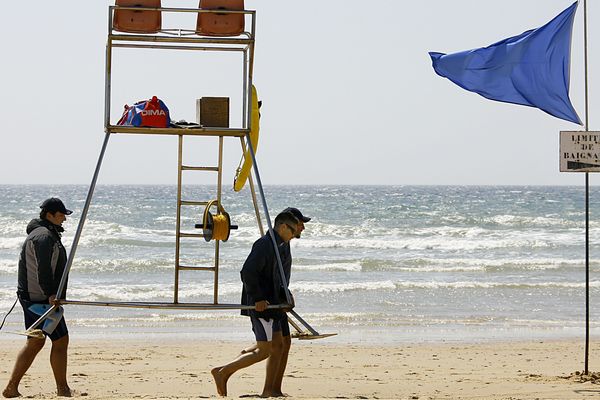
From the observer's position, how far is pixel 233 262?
23297mm

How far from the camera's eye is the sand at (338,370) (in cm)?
860

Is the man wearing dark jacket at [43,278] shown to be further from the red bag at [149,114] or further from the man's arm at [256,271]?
the man's arm at [256,271]

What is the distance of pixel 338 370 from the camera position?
9.87 metres

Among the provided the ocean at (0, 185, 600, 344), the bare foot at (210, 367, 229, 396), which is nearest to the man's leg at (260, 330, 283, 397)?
the bare foot at (210, 367, 229, 396)

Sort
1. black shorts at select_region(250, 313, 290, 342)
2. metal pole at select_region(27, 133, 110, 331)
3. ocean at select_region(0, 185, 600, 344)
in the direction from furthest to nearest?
ocean at select_region(0, 185, 600, 344) → black shorts at select_region(250, 313, 290, 342) → metal pole at select_region(27, 133, 110, 331)

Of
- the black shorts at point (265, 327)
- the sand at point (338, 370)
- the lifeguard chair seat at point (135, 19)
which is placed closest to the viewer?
the lifeguard chair seat at point (135, 19)

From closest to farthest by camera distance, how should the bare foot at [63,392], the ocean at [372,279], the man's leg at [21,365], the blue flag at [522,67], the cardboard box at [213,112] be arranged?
the cardboard box at [213,112]
the man's leg at [21,365]
the bare foot at [63,392]
the blue flag at [522,67]
the ocean at [372,279]

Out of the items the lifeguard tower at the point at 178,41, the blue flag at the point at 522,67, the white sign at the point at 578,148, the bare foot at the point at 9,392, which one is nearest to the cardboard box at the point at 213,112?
the lifeguard tower at the point at 178,41

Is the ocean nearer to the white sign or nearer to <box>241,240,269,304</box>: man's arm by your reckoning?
the white sign

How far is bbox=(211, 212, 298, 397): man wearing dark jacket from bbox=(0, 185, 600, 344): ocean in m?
4.31

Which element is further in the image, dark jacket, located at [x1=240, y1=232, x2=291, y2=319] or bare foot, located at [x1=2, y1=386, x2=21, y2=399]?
bare foot, located at [x1=2, y1=386, x2=21, y2=399]

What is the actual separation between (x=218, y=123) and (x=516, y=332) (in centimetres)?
684

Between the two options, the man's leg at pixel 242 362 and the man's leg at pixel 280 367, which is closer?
the man's leg at pixel 242 362

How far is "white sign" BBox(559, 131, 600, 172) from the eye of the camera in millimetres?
8781
